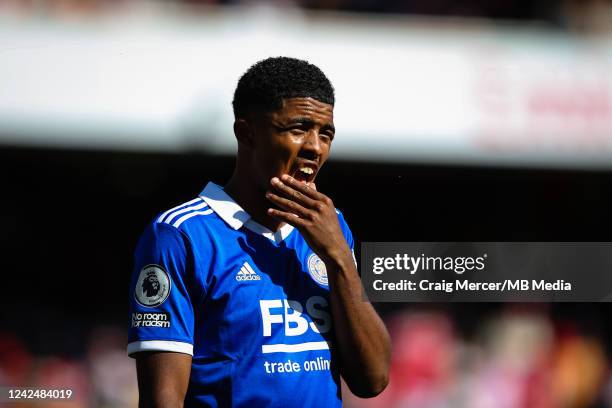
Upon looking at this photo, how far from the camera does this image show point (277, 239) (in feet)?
7.09

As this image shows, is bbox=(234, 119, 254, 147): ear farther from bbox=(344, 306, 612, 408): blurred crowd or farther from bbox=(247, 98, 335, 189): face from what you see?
bbox=(344, 306, 612, 408): blurred crowd

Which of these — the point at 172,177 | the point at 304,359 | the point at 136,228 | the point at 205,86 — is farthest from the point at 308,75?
the point at 136,228

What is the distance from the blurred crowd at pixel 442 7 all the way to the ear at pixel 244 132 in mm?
1937

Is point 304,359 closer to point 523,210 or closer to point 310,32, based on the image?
point 310,32

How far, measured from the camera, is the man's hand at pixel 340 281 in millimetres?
2033

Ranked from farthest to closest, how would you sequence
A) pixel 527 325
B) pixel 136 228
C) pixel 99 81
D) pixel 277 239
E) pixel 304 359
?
pixel 527 325, pixel 136 228, pixel 99 81, pixel 277 239, pixel 304 359

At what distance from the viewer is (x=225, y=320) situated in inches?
77.0

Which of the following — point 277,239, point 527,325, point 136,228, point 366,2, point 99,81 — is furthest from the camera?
point 527,325

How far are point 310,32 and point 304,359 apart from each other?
2.41 metres

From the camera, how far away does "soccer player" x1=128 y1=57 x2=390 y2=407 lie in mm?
1945

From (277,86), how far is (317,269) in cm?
46
